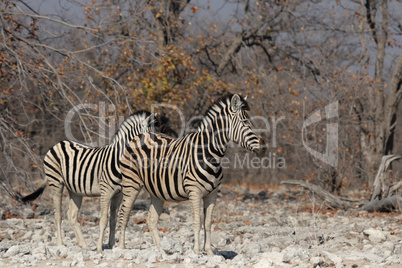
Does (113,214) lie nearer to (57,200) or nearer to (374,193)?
(57,200)

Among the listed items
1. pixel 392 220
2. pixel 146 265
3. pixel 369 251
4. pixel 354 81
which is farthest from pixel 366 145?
pixel 146 265

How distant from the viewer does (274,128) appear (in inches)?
584

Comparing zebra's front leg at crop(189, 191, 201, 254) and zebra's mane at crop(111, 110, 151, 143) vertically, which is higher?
zebra's mane at crop(111, 110, 151, 143)

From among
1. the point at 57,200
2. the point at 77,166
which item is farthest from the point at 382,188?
the point at 57,200

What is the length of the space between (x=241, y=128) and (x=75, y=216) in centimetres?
317

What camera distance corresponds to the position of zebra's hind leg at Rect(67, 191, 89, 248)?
7.62m

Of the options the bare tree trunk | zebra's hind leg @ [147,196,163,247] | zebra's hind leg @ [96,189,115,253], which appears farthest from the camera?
the bare tree trunk

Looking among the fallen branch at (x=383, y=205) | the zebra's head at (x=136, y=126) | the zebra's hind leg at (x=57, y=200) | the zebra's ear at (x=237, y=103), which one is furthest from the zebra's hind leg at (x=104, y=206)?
the fallen branch at (x=383, y=205)

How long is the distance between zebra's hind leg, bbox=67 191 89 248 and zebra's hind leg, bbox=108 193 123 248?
499 mm

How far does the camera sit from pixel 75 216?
781cm

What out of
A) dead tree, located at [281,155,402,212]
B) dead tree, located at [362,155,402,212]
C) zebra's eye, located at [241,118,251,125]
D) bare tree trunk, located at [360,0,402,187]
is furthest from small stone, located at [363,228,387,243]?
bare tree trunk, located at [360,0,402,187]

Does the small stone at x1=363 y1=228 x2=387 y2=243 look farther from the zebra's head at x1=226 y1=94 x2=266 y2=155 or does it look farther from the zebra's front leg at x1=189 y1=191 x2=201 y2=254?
the zebra's front leg at x1=189 y1=191 x2=201 y2=254

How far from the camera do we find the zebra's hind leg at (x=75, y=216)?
762cm

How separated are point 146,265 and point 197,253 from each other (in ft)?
2.71
